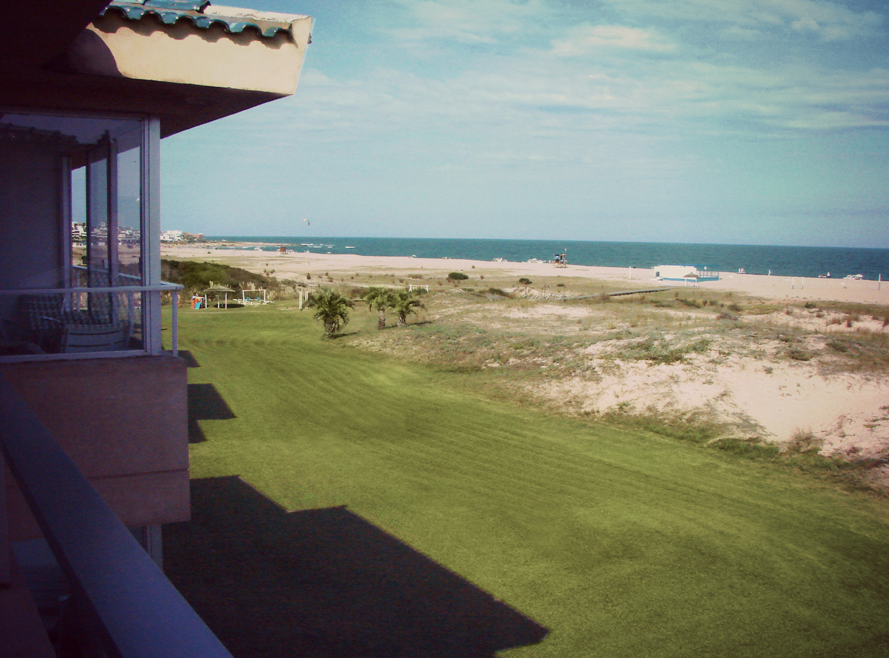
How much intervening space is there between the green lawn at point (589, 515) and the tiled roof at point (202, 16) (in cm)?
523

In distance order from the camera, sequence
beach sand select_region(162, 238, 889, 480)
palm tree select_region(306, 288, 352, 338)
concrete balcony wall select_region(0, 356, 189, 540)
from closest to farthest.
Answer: concrete balcony wall select_region(0, 356, 189, 540) < beach sand select_region(162, 238, 889, 480) < palm tree select_region(306, 288, 352, 338)

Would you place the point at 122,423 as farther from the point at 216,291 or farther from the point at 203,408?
the point at 216,291

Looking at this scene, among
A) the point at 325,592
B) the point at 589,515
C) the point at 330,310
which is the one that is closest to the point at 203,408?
the point at 325,592

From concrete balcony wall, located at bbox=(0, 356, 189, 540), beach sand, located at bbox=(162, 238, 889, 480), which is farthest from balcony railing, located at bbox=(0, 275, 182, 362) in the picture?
beach sand, located at bbox=(162, 238, 889, 480)

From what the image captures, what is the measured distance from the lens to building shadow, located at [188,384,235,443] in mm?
12250

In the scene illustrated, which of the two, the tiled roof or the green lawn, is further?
the green lawn

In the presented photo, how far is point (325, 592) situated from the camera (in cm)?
666

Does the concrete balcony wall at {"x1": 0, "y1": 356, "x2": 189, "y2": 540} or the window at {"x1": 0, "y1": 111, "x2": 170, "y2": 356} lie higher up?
the window at {"x1": 0, "y1": 111, "x2": 170, "y2": 356}

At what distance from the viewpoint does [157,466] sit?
5539mm

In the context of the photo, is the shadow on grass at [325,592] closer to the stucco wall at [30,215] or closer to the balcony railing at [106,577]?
the stucco wall at [30,215]

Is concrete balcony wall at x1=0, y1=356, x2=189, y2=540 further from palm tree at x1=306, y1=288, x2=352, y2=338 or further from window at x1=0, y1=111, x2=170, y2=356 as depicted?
palm tree at x1=306, y1=288, x2=352, y2=338

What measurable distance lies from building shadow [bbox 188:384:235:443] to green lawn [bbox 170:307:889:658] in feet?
0.74

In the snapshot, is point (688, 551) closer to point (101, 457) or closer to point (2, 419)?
point (101, 457)

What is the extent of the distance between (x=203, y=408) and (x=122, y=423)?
8.64 metres
